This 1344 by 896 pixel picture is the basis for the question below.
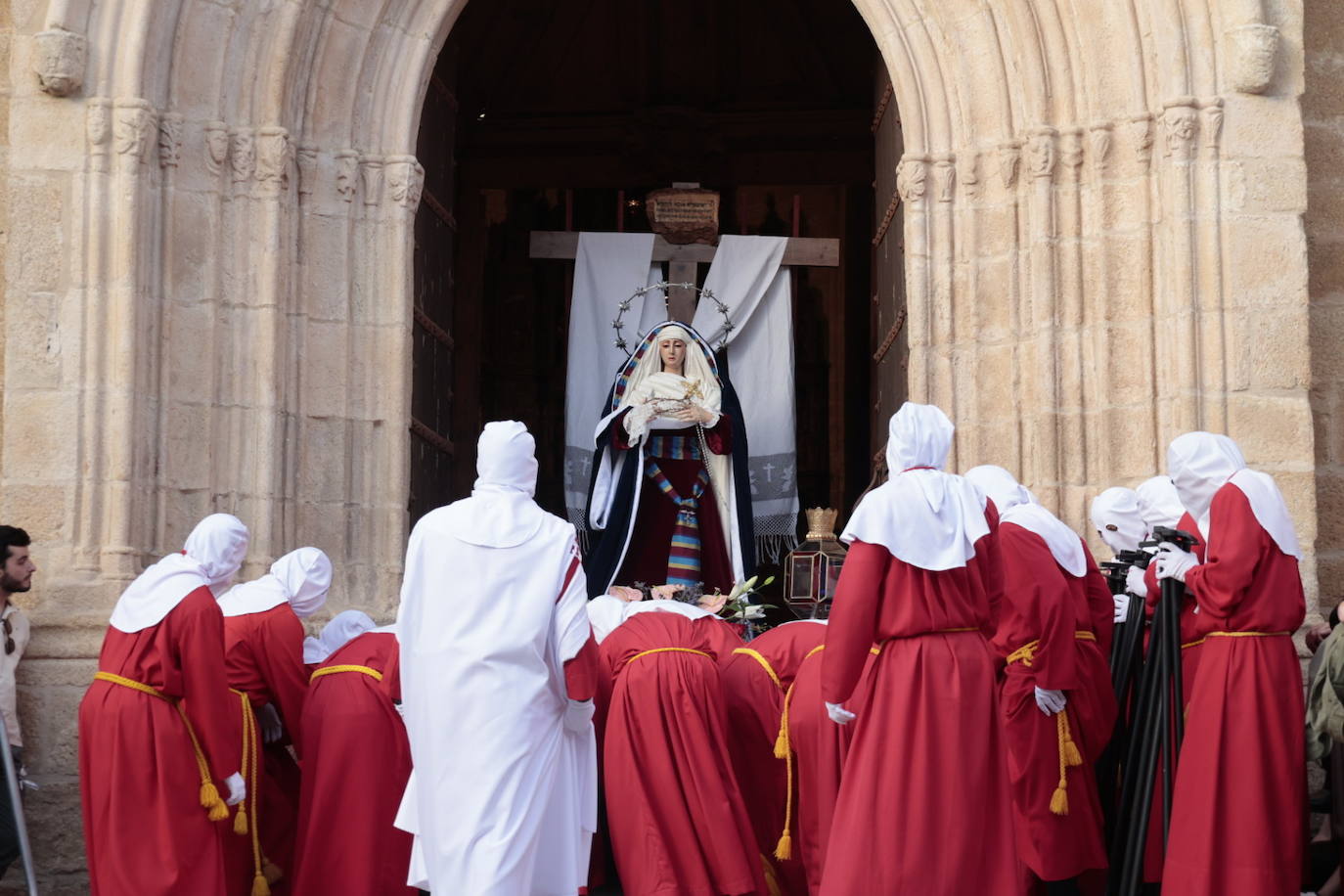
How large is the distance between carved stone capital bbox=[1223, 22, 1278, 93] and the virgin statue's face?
3.28 metres

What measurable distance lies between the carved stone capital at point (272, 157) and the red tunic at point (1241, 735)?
→ 4463 mm

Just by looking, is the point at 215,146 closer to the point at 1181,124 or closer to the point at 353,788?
the point at 353,788

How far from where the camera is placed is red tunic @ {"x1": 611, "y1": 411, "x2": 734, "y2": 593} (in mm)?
9703

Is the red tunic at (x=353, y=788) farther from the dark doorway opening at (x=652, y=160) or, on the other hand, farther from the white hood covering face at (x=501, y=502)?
the dark doorway opening at (x=652, y=160)

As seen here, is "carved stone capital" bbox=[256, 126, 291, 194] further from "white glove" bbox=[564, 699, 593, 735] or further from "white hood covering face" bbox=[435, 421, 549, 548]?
"white glove" bbox=[564, 699, 593, 735]

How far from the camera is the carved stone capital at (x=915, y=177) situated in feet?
28.2

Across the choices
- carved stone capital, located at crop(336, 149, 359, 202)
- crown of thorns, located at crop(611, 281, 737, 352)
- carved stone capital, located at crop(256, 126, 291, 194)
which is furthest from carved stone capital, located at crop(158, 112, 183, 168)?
crown of thorns, located at crop(611, 281, 737, 352)

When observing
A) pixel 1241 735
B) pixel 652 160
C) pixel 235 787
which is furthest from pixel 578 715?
pixel 652 160

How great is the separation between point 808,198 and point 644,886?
7429mm

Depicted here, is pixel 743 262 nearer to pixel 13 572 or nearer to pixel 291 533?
pixel 291 533

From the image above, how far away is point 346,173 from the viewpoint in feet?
28.0

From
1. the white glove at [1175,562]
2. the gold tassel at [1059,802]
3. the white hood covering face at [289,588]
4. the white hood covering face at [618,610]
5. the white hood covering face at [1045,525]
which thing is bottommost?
the gold tassel at [1059,802]

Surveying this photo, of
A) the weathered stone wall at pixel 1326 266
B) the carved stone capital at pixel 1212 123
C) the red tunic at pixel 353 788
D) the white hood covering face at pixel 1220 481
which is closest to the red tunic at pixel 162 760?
the red tunic at pixel 353 788

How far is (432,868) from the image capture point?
5.81m
